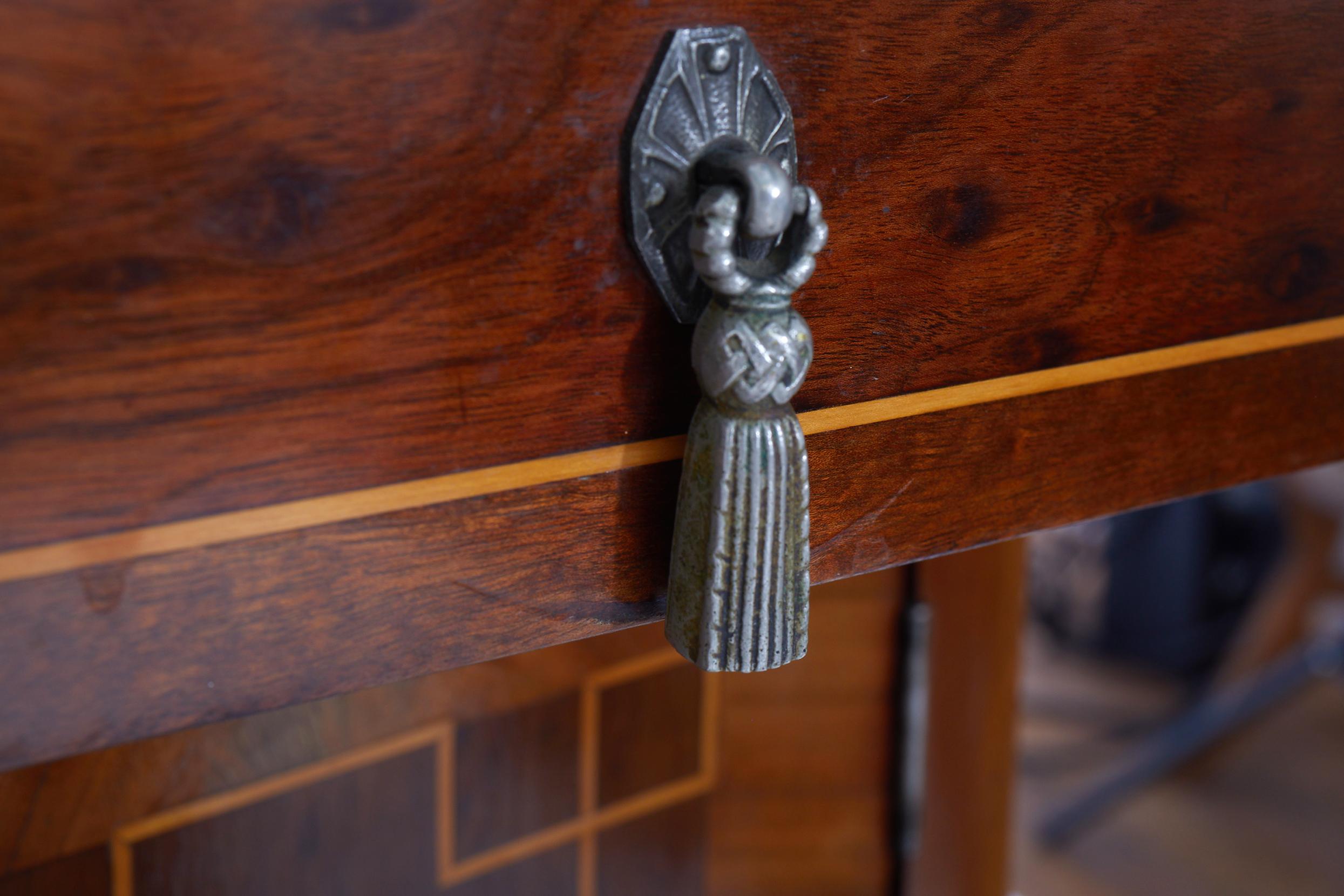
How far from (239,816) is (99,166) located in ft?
1.56

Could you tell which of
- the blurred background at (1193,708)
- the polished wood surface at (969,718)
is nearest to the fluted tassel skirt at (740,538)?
the polished wood surface at (969,718)

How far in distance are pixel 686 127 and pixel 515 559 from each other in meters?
0.14

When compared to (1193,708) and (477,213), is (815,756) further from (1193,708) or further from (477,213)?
(1193,708)

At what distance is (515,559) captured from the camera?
1.16 ft

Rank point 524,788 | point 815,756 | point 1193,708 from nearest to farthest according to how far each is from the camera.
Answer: point 524,788, point 815,756, point 1193,708

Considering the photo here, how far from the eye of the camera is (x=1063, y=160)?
0.41 m

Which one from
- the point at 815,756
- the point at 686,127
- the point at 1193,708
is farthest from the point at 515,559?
the point at 1193,708

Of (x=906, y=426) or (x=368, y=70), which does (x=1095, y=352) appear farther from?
(x=368, y=70)

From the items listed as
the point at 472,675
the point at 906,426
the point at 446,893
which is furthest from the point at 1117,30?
the point at 446,893

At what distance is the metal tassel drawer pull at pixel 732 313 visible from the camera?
12.9 inches

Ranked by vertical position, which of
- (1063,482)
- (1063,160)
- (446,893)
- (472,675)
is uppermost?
(1063,160)

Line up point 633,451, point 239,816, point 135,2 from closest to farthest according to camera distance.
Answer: point 135,2 < point 633,451 < point 239,816

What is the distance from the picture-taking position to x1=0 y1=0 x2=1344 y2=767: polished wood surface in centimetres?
27

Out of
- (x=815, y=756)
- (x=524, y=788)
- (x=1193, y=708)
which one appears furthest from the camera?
(x=1193, y=708)
